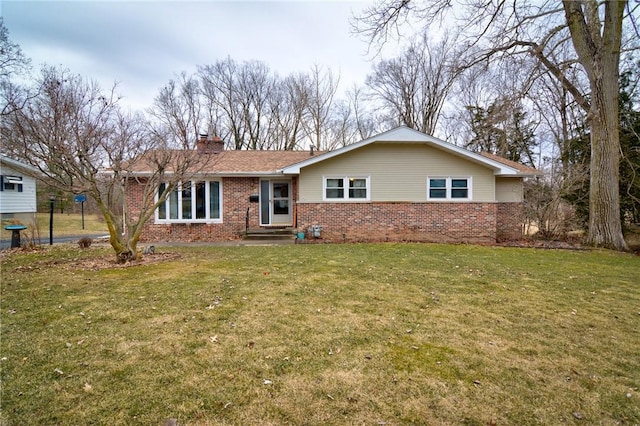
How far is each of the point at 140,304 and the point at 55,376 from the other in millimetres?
2016

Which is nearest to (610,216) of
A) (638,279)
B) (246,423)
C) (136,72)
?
(638,279)

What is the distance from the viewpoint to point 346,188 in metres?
13.5

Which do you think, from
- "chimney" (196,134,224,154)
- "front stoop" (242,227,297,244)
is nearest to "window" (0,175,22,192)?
"chimney" (196,134,224,154)

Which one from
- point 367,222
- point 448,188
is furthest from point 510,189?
point 367,222

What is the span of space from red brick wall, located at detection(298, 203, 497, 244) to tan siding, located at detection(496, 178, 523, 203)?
1618 mm

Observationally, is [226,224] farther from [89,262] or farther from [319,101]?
[319,101]

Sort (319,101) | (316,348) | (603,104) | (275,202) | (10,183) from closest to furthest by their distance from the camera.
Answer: (316,348)
(603,104)
(275,202)
(10,183)
(319,101)

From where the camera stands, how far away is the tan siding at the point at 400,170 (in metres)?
13.5

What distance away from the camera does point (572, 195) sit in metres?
14.6

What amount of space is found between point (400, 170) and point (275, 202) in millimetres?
5435

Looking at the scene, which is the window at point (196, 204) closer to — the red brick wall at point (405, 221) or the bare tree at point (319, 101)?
the red brick wall at point (405, 221)

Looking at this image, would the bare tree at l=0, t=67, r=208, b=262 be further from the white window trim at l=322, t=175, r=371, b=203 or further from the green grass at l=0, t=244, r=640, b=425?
the white window trim at l=322, t=175, r=371, b=203

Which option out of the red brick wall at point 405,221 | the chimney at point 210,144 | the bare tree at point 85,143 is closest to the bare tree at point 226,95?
the chimney at point 210,144

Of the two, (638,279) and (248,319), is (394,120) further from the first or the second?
(248,319)
